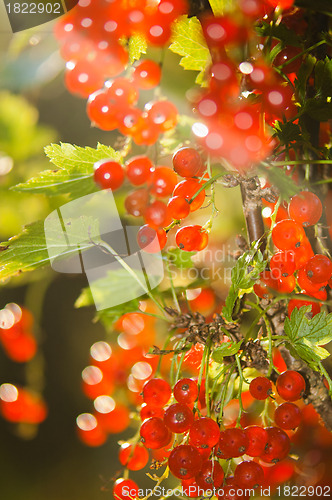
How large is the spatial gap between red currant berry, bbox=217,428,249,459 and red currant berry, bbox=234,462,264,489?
2 centimetres

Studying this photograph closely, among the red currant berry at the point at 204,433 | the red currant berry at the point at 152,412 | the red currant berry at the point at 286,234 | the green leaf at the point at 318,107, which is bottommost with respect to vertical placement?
the red currant berry at the point at 152,412

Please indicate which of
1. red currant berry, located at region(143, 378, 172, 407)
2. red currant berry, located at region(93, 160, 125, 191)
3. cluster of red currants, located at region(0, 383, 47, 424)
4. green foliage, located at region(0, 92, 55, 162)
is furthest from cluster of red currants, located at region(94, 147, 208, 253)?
cluster of red currants, located at region(0, 383, 47, 424)

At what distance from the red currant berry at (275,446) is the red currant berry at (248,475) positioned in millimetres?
12

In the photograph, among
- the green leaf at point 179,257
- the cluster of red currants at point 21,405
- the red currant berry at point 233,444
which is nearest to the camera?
the red currant berry at point 233,444

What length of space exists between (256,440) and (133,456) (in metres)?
0.12

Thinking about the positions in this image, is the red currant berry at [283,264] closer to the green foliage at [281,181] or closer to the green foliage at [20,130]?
the green foliage at [281,181]

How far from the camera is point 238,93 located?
12.2 inches

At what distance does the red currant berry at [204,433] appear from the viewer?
290 millimetres

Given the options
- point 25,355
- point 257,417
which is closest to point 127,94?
point 257,417

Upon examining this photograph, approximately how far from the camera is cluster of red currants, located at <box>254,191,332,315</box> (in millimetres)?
303

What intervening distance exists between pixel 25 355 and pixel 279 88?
19.3 inches

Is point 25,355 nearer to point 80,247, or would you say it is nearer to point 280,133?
point 80,247

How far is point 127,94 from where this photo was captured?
0.33 m

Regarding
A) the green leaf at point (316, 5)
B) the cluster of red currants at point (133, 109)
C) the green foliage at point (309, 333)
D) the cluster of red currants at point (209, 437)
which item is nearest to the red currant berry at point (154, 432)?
the cluster of red currants at point (209, 437)
